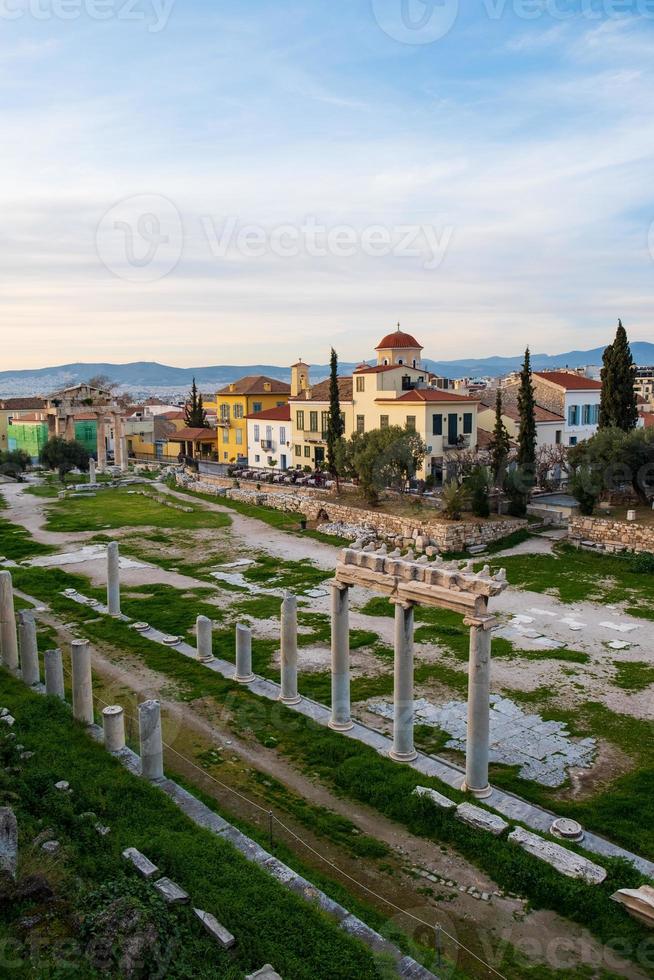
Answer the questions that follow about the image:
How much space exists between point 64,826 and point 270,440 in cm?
5173

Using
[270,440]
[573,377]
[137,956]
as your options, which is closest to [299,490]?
[270,440]

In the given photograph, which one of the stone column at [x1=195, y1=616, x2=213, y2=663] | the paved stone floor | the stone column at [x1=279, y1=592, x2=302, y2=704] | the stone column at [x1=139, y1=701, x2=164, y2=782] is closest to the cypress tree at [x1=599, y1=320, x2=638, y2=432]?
the paved stone floor

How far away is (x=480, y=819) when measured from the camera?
42.2 feet

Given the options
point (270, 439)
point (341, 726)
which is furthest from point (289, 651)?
point (270, 439)

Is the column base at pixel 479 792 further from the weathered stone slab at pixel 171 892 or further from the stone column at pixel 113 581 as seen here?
the stone column at pixel 113 581

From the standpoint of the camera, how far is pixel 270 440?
62719 millimetres

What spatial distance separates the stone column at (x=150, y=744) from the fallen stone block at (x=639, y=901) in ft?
26.8

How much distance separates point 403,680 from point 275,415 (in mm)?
48763

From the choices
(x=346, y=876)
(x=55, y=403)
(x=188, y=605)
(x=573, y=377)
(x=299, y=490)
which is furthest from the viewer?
(x=55, y=403)

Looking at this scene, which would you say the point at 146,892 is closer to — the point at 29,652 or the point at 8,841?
the point at 8,841

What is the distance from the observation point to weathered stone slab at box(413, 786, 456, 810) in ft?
43.4

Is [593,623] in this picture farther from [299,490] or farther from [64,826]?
[299,490]

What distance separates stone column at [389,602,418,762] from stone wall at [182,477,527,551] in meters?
14.4

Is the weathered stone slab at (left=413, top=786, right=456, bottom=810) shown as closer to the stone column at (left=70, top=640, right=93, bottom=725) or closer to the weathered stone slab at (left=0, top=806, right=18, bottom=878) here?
the weathered stone slab at (left=0, top=806, right=18, bottom=878)
